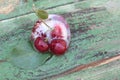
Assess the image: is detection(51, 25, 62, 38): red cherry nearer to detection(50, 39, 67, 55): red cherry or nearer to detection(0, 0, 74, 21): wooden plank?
detection(50, 39, 67, 55): red cherry

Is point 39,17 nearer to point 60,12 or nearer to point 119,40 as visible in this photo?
point 60,12

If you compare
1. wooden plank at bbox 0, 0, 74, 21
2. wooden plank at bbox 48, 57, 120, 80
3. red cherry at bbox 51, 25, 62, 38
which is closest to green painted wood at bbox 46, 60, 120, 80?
wooden plank at bbox 48, 57, 120, 80

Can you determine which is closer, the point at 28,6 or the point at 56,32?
the point at 56,32

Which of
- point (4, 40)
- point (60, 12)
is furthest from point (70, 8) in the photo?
point (4, 40)

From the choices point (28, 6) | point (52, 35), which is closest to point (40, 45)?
point (52, 35)

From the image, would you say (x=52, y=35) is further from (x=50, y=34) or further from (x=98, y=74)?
(x=98, y=74)

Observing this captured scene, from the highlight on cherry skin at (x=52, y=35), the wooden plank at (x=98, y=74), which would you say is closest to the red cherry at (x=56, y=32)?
the highlight on cherry skin at (x=52, y=35)

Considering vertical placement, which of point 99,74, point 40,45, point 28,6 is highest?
point 28,6
